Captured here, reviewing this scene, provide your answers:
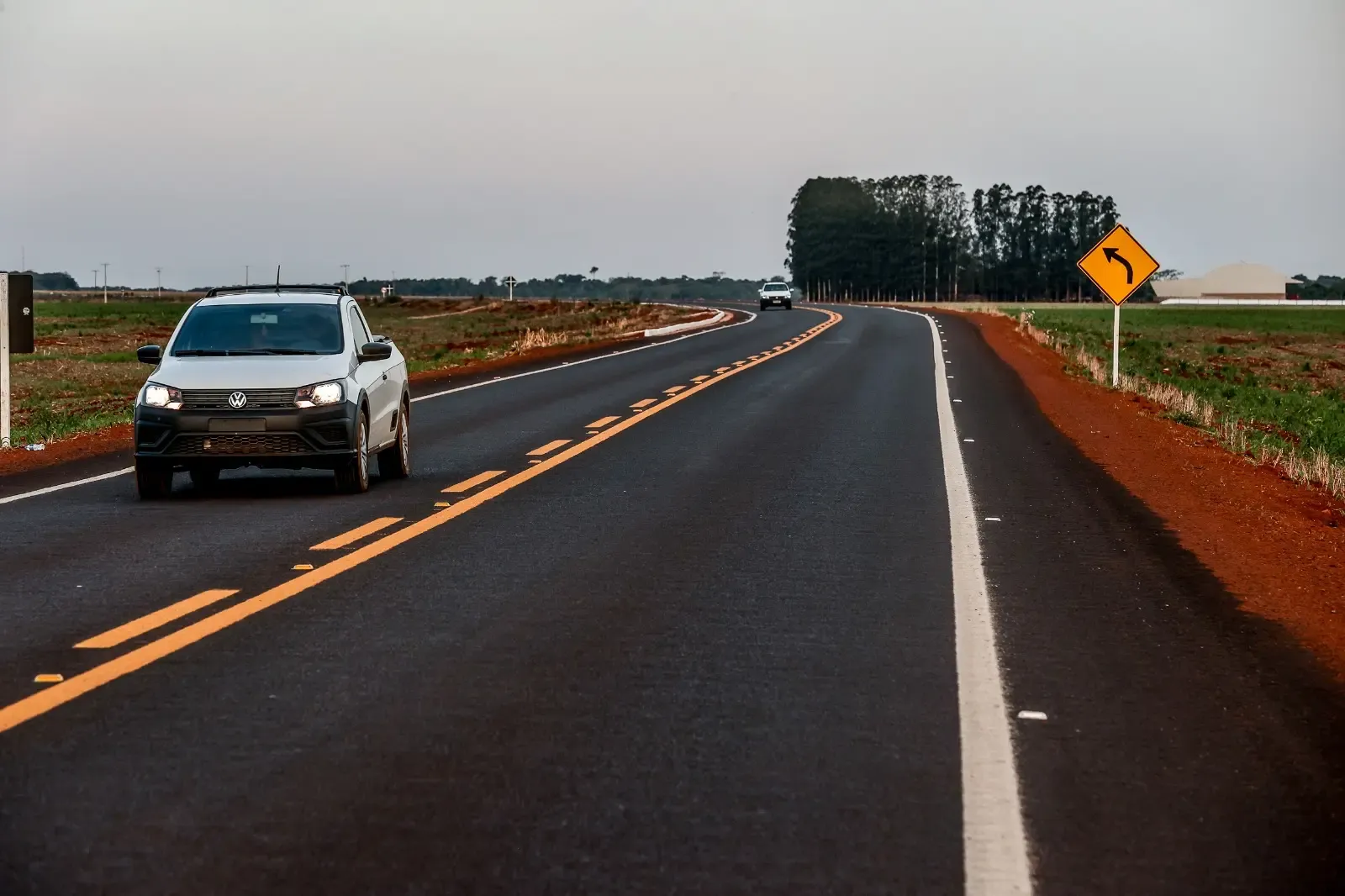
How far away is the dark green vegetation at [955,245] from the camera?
625 feet

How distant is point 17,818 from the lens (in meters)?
5.23

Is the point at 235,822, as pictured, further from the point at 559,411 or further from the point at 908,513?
the point at 559,411

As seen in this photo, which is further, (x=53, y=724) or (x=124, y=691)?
(x=124, y=691)

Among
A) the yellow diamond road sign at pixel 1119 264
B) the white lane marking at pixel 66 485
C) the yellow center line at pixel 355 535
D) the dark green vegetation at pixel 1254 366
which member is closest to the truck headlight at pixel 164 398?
the white lane marking at pixel 66 485

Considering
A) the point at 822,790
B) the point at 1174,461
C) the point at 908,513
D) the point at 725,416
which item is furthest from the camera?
the point at 725,416

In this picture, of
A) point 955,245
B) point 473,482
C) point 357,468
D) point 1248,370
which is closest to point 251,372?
point 357,468

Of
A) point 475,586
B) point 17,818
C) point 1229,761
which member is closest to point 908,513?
point 475,586

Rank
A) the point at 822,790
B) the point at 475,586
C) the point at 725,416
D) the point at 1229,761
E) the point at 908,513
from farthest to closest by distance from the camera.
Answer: the point at 725,416 < the point at 908,513 < the point at 475,586 < the point at 1229,761 < the point at 822,790

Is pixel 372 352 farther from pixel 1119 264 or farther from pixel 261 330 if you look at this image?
pixel 1119 264

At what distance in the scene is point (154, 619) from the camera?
848cm

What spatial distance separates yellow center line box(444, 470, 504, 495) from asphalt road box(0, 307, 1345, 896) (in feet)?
1.16

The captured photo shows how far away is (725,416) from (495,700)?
15.5 m

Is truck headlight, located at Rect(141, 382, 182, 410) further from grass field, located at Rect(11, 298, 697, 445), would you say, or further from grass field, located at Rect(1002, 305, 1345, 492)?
grass field, located at Rect(1002, 305, 1345, 492)

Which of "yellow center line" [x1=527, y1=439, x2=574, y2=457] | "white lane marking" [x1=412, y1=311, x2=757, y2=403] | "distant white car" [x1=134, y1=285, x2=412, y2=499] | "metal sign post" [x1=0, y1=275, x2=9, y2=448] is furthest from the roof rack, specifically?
"white lane marking" [x1=412, y1=311, x2=757, y2=403]
